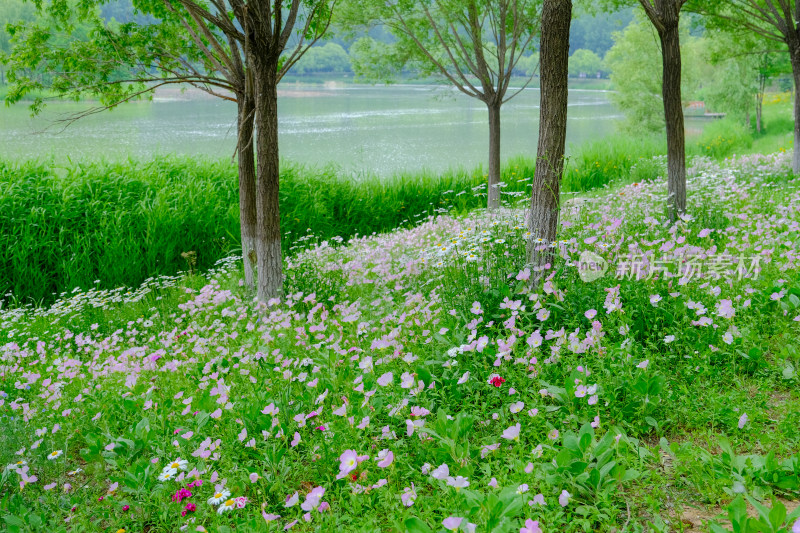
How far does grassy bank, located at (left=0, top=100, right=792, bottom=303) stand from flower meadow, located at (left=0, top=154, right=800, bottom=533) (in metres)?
3.17

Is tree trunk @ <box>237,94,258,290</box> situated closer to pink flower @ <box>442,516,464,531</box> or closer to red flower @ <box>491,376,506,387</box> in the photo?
red flower @ <box>491,376,506,387</box>

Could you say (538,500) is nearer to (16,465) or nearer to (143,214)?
(16,465)

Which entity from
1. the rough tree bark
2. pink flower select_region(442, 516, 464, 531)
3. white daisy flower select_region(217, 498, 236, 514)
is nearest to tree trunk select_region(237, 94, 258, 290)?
white daisy flower select_region(217, 498, 236, 514)

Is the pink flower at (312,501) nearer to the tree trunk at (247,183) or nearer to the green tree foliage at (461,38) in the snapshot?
the tree trunk at (247,183)

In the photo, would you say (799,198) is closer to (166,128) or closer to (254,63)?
(254,63)

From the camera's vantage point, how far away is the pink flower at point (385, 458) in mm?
2426

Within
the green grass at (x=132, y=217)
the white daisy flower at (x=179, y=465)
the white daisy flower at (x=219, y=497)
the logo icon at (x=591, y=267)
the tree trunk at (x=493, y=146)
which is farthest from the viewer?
the tree trunk at (x=493, y=146)

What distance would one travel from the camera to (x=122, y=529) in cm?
267

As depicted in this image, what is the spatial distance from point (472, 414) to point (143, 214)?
7.32 meters

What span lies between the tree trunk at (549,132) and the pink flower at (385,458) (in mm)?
2086

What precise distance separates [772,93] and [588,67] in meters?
37.9

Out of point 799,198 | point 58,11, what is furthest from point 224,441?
point 799,198

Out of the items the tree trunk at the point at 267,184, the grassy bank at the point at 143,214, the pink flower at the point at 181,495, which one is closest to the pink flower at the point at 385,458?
the pink flower at the point at 181,495

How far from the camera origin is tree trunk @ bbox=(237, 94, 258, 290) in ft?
20.3
